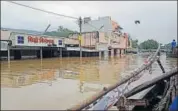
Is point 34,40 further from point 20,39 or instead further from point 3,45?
point 3,45

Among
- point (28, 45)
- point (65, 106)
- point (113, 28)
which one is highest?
point (113, 28)

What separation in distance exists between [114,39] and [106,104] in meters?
37.6

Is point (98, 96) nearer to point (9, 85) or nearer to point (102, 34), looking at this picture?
point (9, 85)

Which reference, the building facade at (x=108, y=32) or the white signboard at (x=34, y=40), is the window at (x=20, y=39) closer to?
the white signboard at (x=34, y=40)

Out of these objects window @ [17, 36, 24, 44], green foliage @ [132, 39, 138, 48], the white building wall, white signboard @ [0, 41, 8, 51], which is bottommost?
white signboard @ [0, 41, 8, 51]

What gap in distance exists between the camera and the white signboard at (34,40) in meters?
19.1

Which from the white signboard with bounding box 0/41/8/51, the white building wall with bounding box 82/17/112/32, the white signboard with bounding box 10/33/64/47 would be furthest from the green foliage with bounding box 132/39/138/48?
the white signboard with bounding box 0/41/8/51

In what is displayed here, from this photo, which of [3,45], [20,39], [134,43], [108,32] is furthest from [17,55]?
[134,43]

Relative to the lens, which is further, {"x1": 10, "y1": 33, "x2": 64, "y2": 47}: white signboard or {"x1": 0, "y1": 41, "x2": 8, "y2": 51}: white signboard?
{"x1": 10, "y1": 33, "x2": 64, "y2": 47}: white signboard

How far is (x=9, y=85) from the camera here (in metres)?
8.17

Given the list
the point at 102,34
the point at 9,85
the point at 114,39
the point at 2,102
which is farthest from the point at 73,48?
the point at 2,102

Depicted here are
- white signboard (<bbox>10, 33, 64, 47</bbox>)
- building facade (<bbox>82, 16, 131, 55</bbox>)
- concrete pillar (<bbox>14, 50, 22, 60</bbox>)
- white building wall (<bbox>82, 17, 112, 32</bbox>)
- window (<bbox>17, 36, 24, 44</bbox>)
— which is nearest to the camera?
white signboard (<bbox>10, 33, 64, 47</bbox>)

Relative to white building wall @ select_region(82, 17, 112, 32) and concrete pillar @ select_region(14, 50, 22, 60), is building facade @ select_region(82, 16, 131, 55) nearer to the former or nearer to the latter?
white building wall @ select_region(82, 17, 112, 32)

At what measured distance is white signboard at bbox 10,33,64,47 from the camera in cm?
1908
